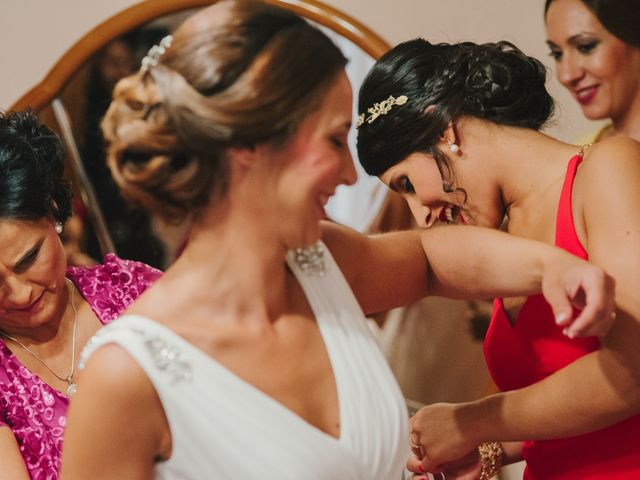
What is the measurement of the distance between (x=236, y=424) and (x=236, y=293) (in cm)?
15

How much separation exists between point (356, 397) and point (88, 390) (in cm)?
32

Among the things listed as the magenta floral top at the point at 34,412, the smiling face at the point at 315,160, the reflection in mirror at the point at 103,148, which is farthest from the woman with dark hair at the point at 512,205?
the reflection in mirror at the point at 103,148

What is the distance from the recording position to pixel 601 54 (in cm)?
201

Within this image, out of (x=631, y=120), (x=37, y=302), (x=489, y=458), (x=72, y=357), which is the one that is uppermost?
(x=631, y=120)

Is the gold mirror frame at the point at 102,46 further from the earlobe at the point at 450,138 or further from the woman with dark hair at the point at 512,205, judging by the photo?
the earlobe at the point at 450,138

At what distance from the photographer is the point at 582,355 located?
1.28 m

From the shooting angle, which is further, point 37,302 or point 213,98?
point 37,302


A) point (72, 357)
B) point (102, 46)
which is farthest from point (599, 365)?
point (102, 46)

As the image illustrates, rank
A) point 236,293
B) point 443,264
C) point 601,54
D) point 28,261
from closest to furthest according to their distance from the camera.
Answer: point 236,293 → point 443,264 → point 28,261 → point 601,54

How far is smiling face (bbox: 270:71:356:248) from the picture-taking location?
38.0 inches

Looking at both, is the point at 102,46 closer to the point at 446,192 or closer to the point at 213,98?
the point at 446,192

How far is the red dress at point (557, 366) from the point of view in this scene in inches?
49.6

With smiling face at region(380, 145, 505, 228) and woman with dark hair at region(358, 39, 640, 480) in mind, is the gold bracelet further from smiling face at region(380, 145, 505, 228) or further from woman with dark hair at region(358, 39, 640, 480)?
smiling face at region(380, 145, 505, 228)

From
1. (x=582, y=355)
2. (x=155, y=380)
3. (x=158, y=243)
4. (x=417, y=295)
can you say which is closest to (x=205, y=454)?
(x=155, y=380)
